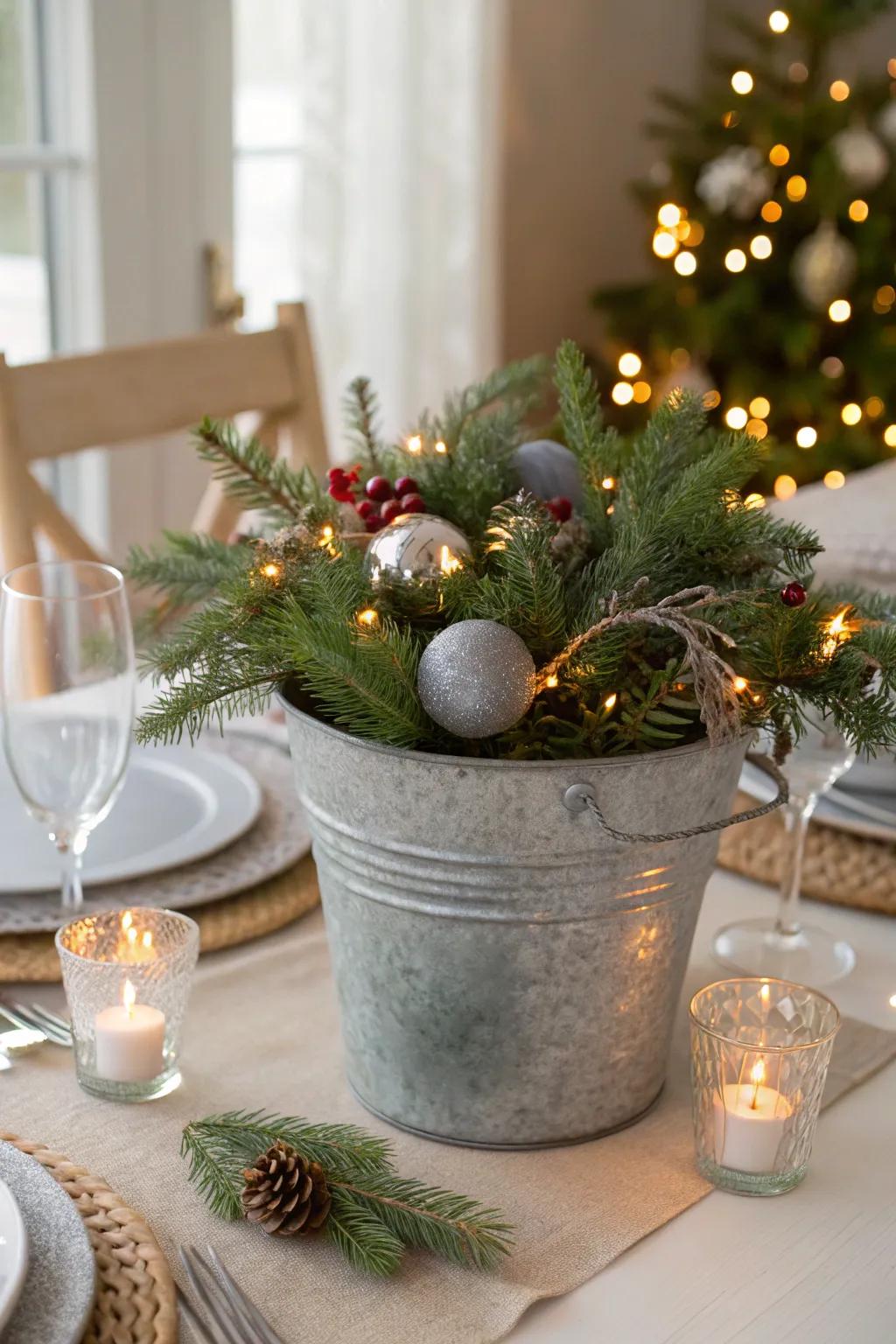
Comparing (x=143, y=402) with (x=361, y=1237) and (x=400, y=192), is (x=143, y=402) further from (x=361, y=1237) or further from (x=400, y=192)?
(x=400, y=192)

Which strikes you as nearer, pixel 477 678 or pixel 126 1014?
pixel 477 678

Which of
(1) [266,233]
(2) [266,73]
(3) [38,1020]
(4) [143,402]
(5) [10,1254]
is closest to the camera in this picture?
(5) [10,1254]

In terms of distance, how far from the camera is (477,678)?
21.0 inches

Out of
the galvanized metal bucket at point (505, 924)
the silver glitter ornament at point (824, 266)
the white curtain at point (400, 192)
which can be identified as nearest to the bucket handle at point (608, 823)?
the galvanized metal bucket at point (505, 924)

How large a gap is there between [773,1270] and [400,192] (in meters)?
2.18

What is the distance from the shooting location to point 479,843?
556 mm

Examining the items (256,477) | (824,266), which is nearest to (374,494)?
(256,477)

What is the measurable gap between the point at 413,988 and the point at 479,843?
0.08 metres

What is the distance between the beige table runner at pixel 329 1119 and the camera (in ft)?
1.69

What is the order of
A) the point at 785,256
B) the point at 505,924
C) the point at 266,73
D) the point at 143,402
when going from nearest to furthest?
the point at 505,924 < the point at 143,402 < the point at 266,73 < the point at 785,256

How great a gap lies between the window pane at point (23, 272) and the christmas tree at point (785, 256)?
1.13 meters

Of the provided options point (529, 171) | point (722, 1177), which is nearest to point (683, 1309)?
point (722, 1177)

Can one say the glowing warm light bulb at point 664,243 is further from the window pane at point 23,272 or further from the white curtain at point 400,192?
the window pane at point 23,272

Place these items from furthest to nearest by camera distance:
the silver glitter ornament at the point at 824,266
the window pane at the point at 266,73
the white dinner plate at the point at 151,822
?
1. the silver glitter ornament at the point at 824,266
2. the window pane at the point at 266,73
3. the white dinner plate at the point at 151,822
